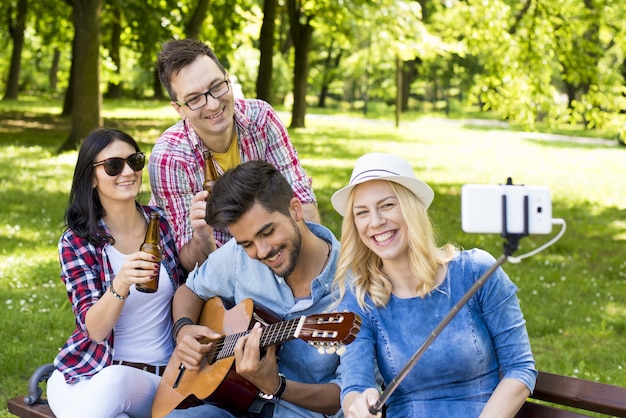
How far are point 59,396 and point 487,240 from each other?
290 inches

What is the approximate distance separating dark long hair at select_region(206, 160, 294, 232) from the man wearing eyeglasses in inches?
10.9

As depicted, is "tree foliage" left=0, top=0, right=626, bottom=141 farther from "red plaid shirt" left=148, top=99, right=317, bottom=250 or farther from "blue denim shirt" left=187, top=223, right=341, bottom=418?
"blue denim shirt" left=187, top=223, right=341, bottom=418

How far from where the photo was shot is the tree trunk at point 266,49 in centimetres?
2005

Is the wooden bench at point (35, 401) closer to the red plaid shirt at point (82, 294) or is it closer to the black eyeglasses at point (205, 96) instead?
the red plaid shirt at point (82, 294)

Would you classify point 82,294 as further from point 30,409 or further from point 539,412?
point 539,412

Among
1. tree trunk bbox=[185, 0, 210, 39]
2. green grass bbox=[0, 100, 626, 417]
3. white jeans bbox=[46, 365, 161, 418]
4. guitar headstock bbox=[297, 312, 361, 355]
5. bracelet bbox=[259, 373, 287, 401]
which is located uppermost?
tree trunk bbox=[185, 0, 210, 39]

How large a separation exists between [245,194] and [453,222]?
804 centimetres

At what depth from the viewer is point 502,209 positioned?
1.99 m

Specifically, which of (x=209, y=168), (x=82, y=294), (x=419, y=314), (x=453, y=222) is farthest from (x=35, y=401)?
(x=453, y=222)

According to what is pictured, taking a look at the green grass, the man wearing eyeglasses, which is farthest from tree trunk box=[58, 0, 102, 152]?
the man wearing eyeglasses

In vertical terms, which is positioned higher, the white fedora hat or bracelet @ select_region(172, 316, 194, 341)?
the white fedora hat

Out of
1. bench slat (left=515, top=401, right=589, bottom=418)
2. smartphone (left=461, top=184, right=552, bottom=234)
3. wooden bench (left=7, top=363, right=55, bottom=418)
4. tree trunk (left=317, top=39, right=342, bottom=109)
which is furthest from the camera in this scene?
tree trunk (left=317, top=39, right=342, bottom=109)

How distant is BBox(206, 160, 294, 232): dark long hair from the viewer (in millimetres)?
3420

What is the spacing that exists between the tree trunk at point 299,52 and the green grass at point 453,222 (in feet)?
2.50
